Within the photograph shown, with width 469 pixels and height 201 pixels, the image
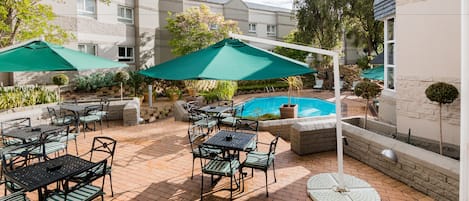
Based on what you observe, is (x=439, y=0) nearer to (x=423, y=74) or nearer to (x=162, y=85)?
(x=423, y=74)

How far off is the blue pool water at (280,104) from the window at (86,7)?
33.5ft

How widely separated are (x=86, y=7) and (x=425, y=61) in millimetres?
16621

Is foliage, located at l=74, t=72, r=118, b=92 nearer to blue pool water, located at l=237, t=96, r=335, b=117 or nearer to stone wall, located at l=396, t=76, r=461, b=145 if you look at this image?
blue pool water, located at l=237, t=96, r=335, b=117

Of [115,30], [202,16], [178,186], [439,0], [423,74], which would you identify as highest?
[202,16]

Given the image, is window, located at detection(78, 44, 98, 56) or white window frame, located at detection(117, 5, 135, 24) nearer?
window, located at detection(78, 44, 98, 56)

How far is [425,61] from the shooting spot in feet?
21.4

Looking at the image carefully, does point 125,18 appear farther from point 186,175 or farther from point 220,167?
point 220,167

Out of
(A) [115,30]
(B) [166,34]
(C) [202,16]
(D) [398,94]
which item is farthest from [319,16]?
(D) [398,94]

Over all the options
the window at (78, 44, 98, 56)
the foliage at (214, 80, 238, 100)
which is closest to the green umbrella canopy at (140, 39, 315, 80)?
the foliage at (214, 80, 238, 100)

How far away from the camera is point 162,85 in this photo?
1823 cm

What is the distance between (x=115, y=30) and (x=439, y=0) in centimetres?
1668

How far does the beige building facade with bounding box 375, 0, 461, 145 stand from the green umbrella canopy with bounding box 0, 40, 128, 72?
714cm

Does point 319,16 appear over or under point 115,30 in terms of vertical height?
over

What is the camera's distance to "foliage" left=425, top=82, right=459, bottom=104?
5.67 metres
